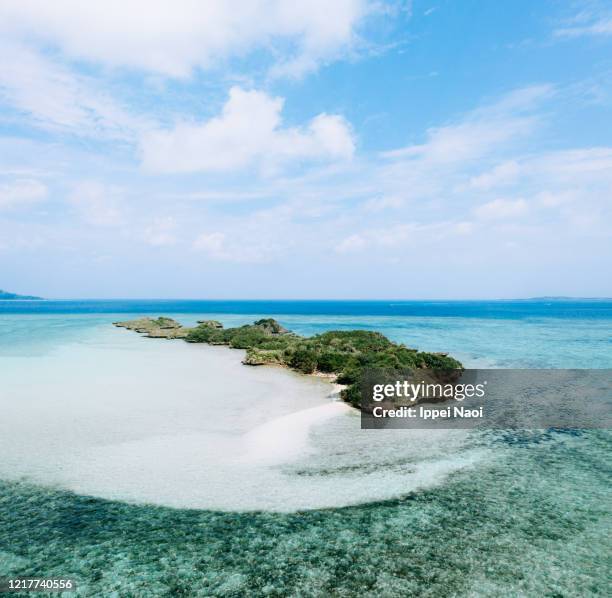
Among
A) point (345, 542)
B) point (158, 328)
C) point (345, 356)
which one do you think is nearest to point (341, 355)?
point (345, 356)

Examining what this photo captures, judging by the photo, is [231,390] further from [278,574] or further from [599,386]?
[599,386]

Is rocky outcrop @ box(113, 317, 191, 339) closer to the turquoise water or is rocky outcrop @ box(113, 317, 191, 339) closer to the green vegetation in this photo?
the green vegetation

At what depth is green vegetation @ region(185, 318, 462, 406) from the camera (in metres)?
30.9

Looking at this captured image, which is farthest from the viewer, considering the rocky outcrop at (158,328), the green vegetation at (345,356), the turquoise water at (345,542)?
the rocky outcrop at (158,328)

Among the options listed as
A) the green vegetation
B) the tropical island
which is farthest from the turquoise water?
the green vegetation

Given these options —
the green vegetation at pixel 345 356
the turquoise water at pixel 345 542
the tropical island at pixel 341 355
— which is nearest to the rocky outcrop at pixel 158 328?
the tropical island at pixel 341 355

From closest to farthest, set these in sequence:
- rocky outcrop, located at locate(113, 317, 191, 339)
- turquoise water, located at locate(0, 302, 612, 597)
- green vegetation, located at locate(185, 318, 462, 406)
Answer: turquoise water, located at locate(0, 302, 612, 597) < green vegetation, located at locate(185, 318, 462, 406) < rocky outcrop, located at locate(113, 317, 191, 339)

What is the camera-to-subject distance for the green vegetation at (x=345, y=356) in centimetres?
3089

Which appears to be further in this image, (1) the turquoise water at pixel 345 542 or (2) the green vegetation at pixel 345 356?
(2) the green vegetation at pixel 345 356

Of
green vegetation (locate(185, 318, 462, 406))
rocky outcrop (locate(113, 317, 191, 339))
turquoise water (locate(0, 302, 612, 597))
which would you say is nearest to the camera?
turquoise water (locate(0, 302, 612, 597))

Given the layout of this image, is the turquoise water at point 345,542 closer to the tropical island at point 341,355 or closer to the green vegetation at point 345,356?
the tropical island at point 341,355

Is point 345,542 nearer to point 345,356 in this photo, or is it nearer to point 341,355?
point 345,356

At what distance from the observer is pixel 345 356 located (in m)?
36.0

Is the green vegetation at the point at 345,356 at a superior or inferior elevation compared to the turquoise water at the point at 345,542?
superior
